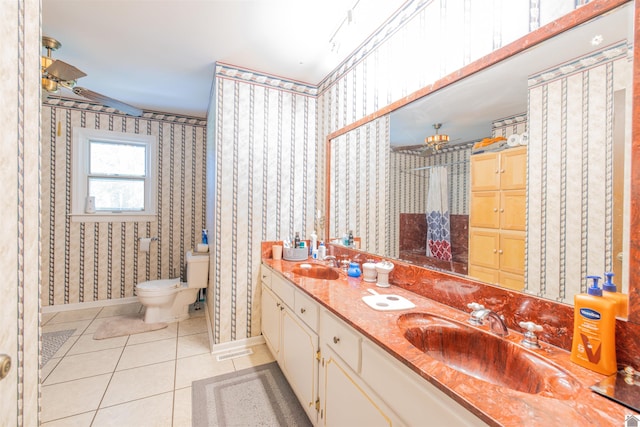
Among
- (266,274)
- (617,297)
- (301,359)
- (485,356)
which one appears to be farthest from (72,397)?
(617,297)

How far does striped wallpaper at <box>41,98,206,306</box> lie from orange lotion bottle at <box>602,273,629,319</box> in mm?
4070

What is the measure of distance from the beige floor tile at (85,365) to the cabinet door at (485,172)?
9.48 ft

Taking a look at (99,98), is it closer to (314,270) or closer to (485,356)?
(314,270)

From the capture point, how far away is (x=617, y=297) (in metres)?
0.80

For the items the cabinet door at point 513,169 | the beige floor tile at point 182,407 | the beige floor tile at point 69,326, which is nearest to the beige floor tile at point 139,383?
the beige floor tile at point 182,407

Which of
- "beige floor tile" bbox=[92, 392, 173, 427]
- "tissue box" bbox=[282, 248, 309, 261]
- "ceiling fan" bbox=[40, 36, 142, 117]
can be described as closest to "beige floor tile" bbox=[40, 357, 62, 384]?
"beige floor tile" bbox=[92, 392, 173, 427]

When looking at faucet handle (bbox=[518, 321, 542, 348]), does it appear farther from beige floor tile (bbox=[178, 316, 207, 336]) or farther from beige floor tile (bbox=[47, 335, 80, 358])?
beige floor tile (bbox=[47, 335, 80, 358])

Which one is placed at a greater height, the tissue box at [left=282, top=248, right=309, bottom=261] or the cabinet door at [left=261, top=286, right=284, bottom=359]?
the tissue box at [left=282, top=248, right=309, bottom=261]

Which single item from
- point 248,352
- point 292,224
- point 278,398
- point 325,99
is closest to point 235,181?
point 292,224

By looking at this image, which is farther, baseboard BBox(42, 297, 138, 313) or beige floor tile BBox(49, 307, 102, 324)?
baseboard BBox(42, 297, 138, 313)

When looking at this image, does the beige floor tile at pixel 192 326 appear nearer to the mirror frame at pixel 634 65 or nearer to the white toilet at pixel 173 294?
the white toilet at pixel 173 294

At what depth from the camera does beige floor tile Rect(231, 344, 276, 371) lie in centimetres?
222

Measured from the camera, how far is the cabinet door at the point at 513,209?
41.9 inches

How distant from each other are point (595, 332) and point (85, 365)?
318cm
